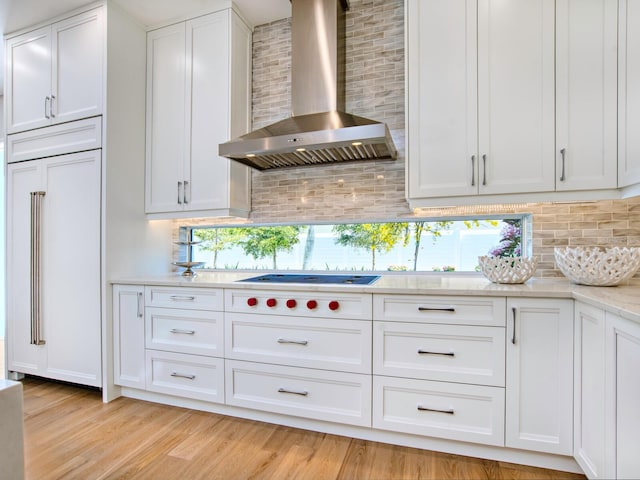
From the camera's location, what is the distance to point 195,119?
102 inches

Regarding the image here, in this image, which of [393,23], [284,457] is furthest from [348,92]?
[284,457]

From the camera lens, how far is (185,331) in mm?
2229

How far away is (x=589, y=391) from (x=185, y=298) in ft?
7.04

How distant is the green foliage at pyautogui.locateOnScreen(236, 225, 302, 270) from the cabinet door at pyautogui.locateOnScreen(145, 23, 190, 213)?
1.91 ft

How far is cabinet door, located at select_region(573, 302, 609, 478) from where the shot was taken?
4.36 ft

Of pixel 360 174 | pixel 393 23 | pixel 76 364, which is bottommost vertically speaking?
pixel 76 364

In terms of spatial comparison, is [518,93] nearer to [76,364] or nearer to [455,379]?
[455,379]

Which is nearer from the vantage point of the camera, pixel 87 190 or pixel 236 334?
pixel 236 334

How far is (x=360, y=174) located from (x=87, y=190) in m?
1.92

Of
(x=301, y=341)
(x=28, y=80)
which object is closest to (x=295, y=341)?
(x=301, y=341)

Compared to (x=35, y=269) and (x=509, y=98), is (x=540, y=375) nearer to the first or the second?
(x=509, y=98)

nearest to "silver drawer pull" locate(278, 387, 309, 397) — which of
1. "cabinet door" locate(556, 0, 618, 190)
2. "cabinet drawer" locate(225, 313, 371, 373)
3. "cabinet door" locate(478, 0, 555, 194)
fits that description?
"cabinet drawer" locate(225, 313, 371, 373)

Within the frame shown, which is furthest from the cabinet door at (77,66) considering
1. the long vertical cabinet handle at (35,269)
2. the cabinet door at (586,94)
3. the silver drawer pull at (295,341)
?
the cabinet door at (586,94)

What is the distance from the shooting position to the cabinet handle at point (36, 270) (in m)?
2.55
